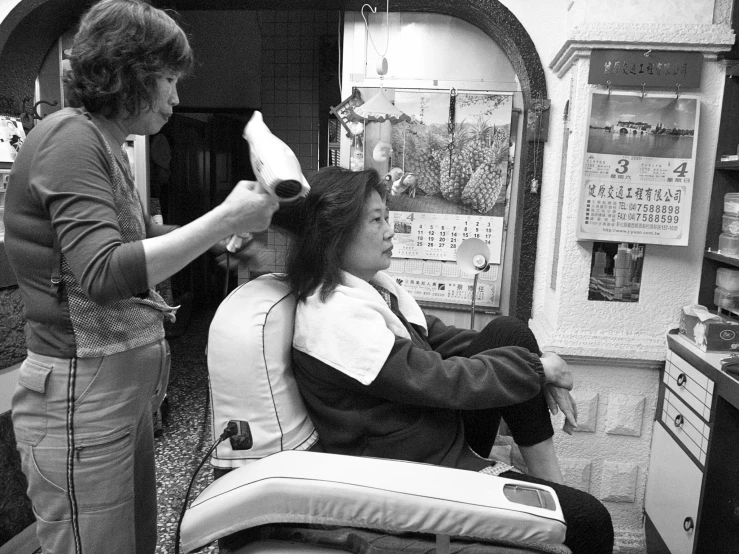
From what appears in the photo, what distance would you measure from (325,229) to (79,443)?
704mm

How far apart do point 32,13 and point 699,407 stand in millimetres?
3325

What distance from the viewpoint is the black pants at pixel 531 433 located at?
4.40ft

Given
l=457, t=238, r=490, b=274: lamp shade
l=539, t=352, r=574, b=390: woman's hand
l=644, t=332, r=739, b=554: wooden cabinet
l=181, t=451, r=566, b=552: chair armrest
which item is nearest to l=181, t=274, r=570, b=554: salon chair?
l=181, t=451, r=566, b=552: chair armrest

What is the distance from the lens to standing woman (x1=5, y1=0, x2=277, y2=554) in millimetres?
1051

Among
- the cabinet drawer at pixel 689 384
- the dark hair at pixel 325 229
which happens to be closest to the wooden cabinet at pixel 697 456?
the cabinet drawer at pixel 689 384

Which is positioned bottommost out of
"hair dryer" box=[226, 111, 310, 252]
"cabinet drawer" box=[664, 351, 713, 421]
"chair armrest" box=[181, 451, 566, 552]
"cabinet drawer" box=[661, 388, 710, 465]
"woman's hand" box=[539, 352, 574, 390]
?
"cabinet drawer" box=[661, 388, 710, 465]

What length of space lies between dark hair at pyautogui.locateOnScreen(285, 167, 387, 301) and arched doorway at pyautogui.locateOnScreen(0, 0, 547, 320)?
140 centimetres

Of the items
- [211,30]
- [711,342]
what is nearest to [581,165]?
[711,342]

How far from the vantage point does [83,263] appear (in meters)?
1.01

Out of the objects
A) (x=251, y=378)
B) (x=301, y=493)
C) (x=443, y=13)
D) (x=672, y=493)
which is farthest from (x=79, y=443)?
(x=443, y=13)

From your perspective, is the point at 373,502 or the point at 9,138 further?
the point at 9,138

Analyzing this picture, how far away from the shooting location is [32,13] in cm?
294

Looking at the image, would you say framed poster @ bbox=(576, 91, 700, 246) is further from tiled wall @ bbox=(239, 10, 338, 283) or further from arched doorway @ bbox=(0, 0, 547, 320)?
tiled wall @ bbox=(239, 10, 338, 283)

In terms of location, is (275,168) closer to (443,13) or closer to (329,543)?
(329,543)
